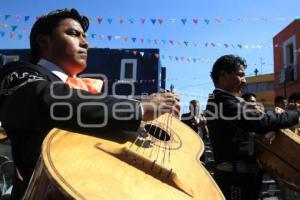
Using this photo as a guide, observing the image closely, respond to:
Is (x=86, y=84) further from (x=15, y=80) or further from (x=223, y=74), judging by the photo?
(x=223, y=74)

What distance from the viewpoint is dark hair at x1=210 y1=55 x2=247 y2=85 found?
3.16m

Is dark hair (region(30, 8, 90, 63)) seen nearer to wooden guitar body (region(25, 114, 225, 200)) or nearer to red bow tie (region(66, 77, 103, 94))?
red bow tie (region(66, 77, 103, 94))

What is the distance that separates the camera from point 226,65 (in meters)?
3.18

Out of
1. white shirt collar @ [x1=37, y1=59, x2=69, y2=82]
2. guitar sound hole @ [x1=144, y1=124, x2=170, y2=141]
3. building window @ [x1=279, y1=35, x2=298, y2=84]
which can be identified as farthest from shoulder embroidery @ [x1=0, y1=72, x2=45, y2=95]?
building window @ [x1=279, y1=35, x2=298, y2=84]

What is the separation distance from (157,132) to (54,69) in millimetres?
621

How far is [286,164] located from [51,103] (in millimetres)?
2142

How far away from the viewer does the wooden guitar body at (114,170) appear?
1.02 metres

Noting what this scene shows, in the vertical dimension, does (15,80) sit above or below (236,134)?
above

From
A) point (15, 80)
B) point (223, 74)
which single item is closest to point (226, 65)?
point (223, 74)

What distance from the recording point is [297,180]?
2.78 m

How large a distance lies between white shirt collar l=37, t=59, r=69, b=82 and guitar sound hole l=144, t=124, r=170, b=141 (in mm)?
492

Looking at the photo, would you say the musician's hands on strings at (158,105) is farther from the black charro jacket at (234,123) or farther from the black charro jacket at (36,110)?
the black charro jacket at (234,123)

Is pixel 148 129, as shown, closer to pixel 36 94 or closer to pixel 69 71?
pixel 69 71

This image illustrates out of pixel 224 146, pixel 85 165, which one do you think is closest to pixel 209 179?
pixel 85 165
